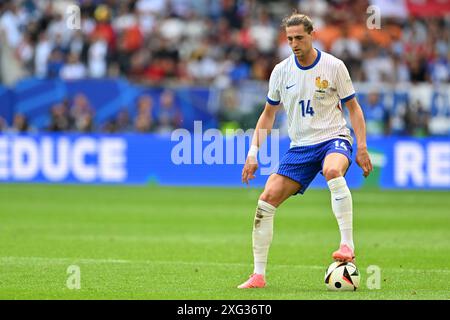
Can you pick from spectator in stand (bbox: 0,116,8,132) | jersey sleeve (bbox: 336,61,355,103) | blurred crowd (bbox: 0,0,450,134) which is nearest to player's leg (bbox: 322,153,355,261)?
jersey sleeve (bbox: 336,61,355,103)

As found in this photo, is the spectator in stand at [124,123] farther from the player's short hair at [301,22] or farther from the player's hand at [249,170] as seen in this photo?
the player's short hair at [301,22]

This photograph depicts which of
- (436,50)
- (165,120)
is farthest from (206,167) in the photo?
(436,50)

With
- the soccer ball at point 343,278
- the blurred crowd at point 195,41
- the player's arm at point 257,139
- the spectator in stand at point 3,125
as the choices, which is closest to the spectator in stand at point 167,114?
the blurred crowd at point 195,41

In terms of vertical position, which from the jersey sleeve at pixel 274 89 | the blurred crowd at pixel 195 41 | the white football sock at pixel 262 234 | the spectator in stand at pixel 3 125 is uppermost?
the blurred crowd at pixel 195 41

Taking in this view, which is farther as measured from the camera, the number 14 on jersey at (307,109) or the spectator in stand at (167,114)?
the spectator in stand at (167,114)

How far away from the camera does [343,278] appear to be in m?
9.04

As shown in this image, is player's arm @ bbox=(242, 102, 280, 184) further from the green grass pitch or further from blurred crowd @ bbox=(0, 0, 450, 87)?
blurred crowd @ bbox=(0, 0, 450, 87)

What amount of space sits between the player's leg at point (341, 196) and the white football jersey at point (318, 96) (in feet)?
1.09

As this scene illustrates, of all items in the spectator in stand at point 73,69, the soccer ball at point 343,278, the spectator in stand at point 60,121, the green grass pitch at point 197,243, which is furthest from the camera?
the spectator in stand at point 73,69

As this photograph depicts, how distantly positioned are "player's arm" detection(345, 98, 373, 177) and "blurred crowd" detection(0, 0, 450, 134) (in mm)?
16644

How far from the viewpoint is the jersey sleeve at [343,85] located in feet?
31.2

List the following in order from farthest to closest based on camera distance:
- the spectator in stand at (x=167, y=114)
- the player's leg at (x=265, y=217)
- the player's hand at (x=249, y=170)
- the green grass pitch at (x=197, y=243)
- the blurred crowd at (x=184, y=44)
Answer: the blurred crowd at (x=184, y=44) < the spectator in stand at (x=167, y=114) < the player's hand at (x=249, y=170) < the player's leg at (x=265, y=217) < the green grass pitch at (x=197, y=243)

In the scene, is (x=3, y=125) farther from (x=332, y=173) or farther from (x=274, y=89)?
(x=332, y=173)

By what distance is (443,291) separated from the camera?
906 centimetres
